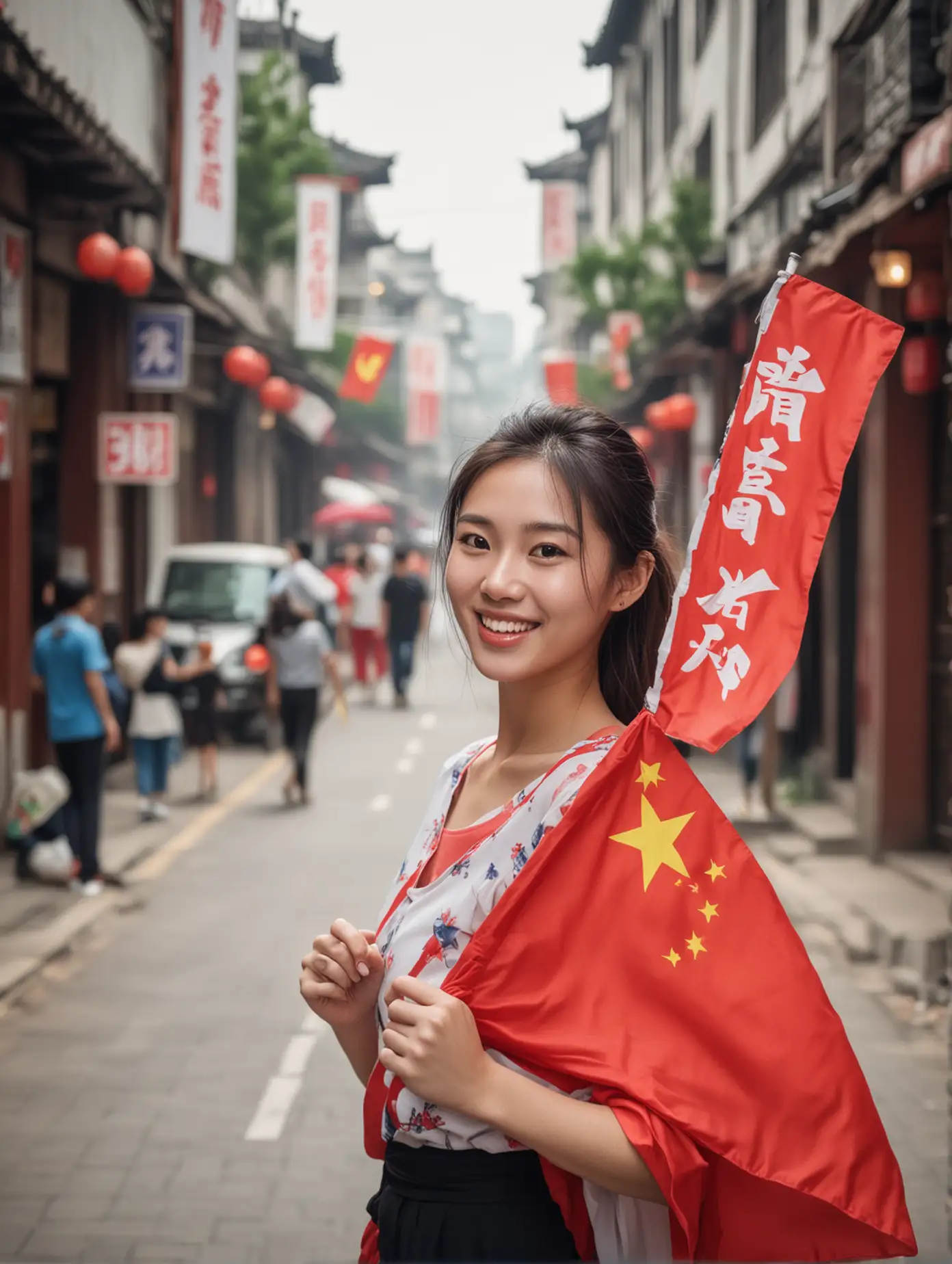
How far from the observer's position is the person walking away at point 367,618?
859 inches

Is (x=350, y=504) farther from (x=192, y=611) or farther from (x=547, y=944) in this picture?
(x=547, y=944)

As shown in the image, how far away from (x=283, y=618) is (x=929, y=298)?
6.23 m

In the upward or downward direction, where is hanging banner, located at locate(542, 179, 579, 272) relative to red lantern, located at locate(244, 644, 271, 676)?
upward

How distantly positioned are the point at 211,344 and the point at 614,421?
19.1 metres

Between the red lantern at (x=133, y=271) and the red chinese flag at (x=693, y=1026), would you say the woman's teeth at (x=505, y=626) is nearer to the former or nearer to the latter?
the red chinese flag at (x=693, y=1026)

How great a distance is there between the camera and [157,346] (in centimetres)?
1549

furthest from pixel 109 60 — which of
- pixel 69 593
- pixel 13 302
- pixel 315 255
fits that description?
pixel 315 255

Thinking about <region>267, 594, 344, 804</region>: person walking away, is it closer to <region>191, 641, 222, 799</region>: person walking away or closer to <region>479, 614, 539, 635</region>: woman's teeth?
<region>191, 641, 222, 799</region>: person walking away

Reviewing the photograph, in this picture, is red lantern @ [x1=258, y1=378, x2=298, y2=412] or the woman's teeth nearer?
the woman's teeth

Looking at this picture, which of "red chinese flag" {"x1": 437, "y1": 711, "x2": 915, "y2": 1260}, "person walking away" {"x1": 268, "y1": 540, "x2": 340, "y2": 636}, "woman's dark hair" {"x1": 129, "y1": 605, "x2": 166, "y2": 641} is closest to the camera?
"red chinese flag" {"x1": 437, "y1": 711, "x2": 915, "y2": 1260}

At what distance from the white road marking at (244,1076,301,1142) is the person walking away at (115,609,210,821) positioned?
18.9ft

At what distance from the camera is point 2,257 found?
36.4 feet

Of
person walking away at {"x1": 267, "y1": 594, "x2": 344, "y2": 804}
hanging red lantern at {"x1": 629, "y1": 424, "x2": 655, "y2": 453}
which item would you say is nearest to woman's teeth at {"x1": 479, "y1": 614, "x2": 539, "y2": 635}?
person walking away at {"x1": 267, "y1": 594, "x2": 344, "y2": 804}

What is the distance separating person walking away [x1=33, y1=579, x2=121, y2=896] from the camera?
9.58 metres
